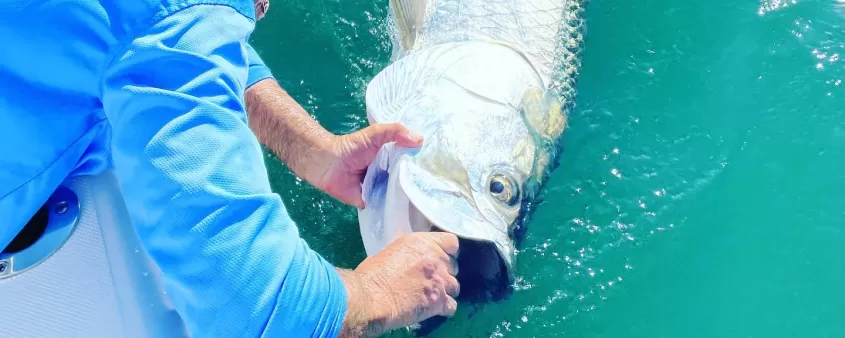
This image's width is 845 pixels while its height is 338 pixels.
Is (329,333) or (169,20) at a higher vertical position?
(169,20)

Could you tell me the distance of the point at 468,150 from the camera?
7.29ft

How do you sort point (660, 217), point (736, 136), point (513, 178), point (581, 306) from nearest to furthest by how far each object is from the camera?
point (513, 178), point (581, 306), point (660, 217), point (736, 136)

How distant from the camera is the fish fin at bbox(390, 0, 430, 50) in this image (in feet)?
9.04

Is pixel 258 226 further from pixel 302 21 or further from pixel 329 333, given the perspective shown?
pixel 302 21

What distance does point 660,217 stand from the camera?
2.88 m

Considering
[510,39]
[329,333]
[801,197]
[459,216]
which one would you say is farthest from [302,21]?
[801,197]

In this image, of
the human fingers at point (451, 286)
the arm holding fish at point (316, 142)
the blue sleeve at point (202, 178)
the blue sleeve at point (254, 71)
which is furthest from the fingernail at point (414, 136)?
the blue sleeve at point (202, 178)

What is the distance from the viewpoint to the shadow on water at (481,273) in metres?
2.14

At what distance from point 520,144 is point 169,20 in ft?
4.74

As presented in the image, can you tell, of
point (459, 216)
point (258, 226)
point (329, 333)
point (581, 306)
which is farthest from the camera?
point (581, 306)

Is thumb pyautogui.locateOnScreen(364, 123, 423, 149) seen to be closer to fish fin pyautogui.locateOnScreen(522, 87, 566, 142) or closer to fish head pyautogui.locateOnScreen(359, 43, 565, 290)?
fish head pyautogui.locateOnScreen(359, 43, 565, 290)

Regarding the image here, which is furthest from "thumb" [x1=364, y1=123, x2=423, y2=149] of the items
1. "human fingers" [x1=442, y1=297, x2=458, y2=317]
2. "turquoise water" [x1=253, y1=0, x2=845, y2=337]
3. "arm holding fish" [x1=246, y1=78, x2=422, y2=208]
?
"turquoise water" [x1=253, y1=0, x2=845, y2=337]

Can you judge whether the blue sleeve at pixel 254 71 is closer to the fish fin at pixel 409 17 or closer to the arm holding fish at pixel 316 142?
the arm holding fish at pixel 316 142

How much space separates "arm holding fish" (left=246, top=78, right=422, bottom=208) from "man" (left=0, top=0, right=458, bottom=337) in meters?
0.73
